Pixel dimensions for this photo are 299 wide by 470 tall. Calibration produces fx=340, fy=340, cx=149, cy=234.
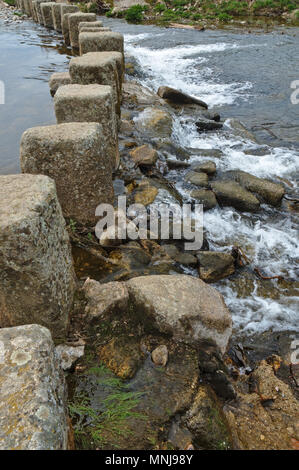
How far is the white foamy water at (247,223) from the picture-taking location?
360cm

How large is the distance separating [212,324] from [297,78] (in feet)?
35.2

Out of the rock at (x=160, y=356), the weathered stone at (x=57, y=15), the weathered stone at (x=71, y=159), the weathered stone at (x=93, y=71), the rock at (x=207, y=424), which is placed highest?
the weathered stone at (x=57, y=15)

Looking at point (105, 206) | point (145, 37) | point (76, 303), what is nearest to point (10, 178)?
point (76, 303)

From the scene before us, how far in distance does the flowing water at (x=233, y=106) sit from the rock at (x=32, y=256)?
2.00m

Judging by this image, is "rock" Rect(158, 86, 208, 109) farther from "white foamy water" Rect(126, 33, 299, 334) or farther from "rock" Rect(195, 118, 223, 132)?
"rock" Rect(195, 118, 223, 132)

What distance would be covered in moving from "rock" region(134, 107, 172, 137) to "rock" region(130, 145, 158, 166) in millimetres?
1079

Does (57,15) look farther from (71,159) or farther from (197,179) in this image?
(71,159)

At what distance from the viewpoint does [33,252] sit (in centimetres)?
183

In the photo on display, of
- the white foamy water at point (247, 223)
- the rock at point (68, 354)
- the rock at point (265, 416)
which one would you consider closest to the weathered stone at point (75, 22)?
the white foamy water at point (247, 223)

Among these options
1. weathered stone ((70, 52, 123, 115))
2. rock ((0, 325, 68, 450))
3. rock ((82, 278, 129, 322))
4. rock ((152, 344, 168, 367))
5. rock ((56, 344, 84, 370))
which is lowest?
rock ((152, 344, 168, 367))

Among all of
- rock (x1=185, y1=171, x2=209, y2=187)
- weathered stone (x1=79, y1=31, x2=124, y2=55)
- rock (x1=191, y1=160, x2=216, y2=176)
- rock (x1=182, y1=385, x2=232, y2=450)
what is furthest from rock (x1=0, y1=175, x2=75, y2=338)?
weathered stone (x1=79, y1=31, x2=124, y2=55)

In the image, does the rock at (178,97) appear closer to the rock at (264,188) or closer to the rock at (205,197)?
the rock at (264,188)

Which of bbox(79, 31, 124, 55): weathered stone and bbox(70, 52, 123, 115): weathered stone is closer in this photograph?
bbox(70, 52, 123, 115): weathered stone

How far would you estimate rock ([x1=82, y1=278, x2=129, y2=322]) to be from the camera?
2498 millimetres
